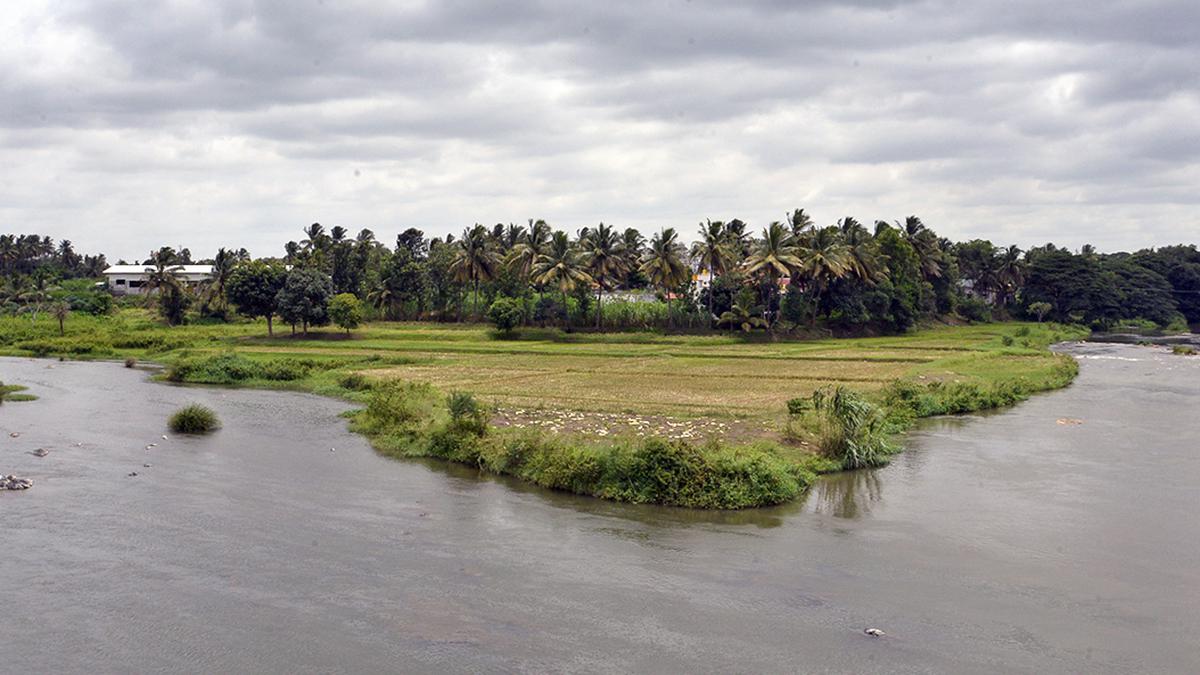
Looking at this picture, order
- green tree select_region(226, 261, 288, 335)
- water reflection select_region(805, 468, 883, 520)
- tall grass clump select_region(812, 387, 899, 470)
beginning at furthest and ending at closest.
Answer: green tree select_region(226, 261, 288, 335)
tall grass clump select_region(812, 387, 899, 470)
water reflection select_region(805, 468, 883, 520)

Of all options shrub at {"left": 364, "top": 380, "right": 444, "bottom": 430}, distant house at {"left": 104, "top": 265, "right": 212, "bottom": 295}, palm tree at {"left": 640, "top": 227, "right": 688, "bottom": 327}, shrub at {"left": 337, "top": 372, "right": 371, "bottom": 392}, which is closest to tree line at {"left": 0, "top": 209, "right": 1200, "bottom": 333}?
palm tree at {"left": 640, "top": 227, "right": 688, "bottom": 327}

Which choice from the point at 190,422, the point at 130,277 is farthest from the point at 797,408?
the point at 130,277

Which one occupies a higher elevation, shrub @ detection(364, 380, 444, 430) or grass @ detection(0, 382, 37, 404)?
shrub @ detection(364, 380, 444, 430)

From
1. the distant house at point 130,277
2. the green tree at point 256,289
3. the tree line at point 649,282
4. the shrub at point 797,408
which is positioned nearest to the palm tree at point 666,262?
the tree line at point 649,282

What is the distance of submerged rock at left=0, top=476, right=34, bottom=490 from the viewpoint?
81.8 feet

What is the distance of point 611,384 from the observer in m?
46.2

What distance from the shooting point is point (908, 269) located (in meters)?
85.9

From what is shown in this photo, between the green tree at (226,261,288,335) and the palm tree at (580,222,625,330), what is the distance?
24.2 meters

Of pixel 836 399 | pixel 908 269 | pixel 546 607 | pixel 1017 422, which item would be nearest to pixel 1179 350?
pixel 908 269

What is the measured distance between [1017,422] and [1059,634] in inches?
910

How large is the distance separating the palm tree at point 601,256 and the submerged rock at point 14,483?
183 feet

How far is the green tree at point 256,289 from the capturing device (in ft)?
242

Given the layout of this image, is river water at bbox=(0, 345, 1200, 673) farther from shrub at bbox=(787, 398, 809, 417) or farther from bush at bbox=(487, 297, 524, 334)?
bush at bbox=(487, 297, 524, 334)

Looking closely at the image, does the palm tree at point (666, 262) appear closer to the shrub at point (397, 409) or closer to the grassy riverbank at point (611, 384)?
the grassy riverbank at point (611, 384)
